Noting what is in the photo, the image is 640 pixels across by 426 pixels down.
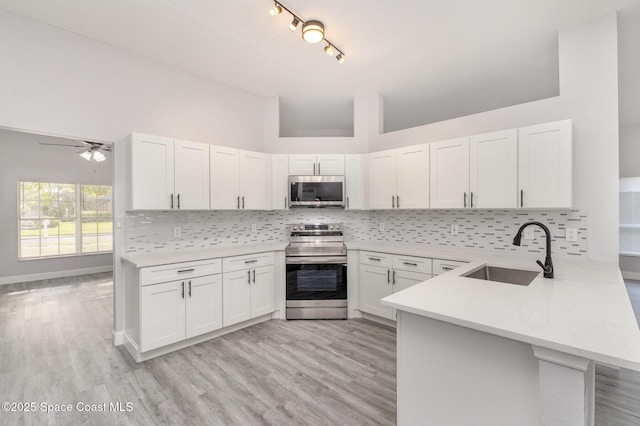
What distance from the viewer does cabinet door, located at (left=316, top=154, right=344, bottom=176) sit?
396cm

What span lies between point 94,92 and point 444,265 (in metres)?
3.96

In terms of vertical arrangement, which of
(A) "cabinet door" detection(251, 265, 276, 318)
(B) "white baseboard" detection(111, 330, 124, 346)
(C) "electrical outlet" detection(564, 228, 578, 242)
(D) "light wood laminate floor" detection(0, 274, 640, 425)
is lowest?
(D) "light wood laminate floor" detection(0, 274, 640, 425)

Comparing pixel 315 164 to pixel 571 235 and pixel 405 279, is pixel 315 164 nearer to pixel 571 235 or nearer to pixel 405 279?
pixel 405 279

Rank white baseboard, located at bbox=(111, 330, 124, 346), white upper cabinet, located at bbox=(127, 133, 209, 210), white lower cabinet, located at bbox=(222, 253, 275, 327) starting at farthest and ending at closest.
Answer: white lower cabinet, located at bbox=(222, 253, 275, 327) → white baseboard, located at bbox=(111, 330, 124, 346) → white upper cabinet, located at bbox=(127, 133, 209, 210)

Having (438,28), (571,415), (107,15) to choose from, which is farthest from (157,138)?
(571,415)

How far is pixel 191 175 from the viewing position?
320cm

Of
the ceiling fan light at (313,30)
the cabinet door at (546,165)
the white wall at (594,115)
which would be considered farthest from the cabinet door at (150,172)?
the white wall at (594,115)

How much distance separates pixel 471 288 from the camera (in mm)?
1637

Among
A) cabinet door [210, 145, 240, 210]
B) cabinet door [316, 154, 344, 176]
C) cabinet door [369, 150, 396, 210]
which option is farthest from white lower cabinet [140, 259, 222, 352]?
cabinet door [369, 150, 396, 210]

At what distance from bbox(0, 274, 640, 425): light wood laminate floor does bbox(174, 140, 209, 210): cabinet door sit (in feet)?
5.03

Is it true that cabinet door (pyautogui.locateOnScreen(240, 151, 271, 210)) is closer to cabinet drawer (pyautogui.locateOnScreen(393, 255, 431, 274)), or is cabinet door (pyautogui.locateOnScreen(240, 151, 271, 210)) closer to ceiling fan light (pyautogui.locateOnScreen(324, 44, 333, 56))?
→ ceiling fan light (pyautogui.locateOnScreen(324, 44, 333, 56))

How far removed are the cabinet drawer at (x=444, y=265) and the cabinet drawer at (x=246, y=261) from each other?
1.94 meters

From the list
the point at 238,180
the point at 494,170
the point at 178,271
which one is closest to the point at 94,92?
the point at 238,180

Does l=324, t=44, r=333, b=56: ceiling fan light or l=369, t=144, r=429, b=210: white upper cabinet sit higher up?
l=324, t=44, r=333, b=56: ceiling fan light
